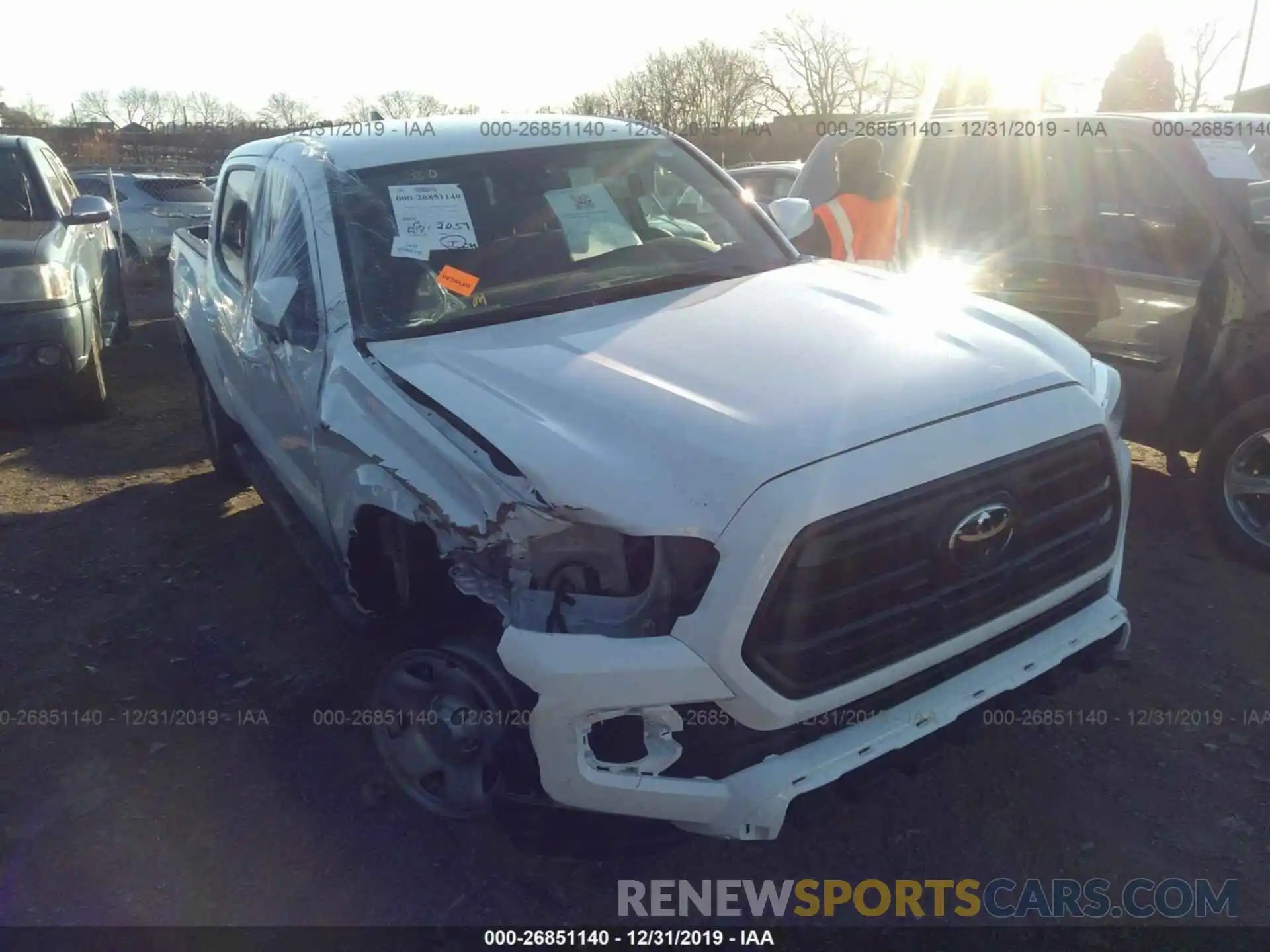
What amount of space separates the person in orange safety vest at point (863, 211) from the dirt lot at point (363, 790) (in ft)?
6.53

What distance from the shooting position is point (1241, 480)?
4.26 m

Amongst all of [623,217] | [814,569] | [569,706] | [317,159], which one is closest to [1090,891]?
[814,569]

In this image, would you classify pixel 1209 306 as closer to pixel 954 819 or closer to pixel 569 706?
pixel 954 819

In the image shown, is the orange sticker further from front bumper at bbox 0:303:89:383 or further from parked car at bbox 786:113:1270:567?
front bumper at bbox 0:303:89:383

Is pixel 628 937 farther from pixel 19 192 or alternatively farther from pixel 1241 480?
pixel 19 192

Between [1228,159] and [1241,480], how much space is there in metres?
1.46

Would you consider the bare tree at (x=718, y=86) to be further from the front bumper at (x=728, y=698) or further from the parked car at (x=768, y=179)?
the front bumper at (x=728, y=698)

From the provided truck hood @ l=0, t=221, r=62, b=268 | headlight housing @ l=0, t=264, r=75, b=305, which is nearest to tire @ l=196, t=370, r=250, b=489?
headlight housing @ l=0, t=264, r=75, b=305

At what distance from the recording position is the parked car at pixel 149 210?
13891 mm

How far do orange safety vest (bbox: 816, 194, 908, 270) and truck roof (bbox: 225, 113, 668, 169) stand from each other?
58.3 inches

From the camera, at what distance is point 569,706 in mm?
2135

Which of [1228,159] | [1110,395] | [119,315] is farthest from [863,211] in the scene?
[119,315]

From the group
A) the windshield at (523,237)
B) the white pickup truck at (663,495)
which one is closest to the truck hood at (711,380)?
the white pickup truck at (663,495)

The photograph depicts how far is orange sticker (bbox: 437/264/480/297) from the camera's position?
10.7 feet
